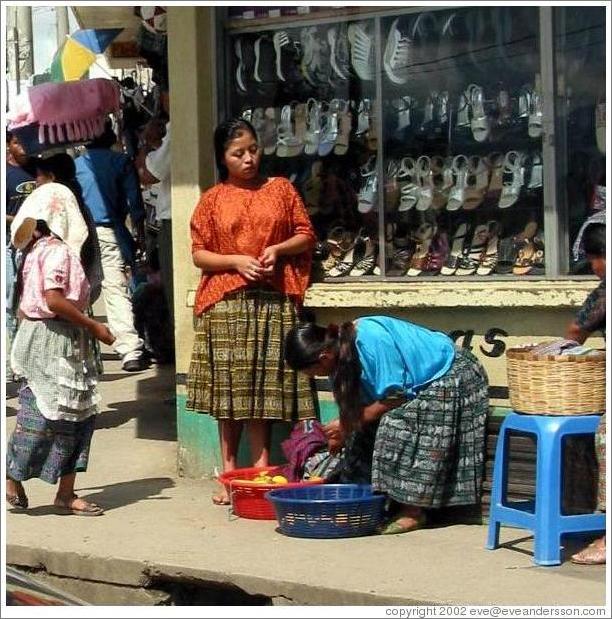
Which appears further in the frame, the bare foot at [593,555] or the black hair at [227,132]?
the black hair at [227,132]

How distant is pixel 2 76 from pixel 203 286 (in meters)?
1.74

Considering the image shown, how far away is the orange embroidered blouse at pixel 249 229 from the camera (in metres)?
7.27

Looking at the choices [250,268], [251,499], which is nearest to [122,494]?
[251,499]


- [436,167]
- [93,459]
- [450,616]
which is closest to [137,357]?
[93,459]

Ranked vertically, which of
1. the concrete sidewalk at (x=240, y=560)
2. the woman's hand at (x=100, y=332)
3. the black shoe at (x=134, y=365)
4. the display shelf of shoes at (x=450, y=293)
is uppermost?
the display shelf of shoes at (x=450, y=293)

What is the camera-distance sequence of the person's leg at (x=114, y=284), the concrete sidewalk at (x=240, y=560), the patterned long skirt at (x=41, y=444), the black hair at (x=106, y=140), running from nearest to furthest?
1. the concrete sidewalk at (x=240, y=560)
2. the patterned long skirt at (x=41, y=444)
3. the black hair at (x=106, y=140)
4. the person's leg at (x=114, y=284)

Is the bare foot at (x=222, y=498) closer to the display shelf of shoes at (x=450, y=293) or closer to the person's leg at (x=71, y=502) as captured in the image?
the person's leg at (x=71, y=502)

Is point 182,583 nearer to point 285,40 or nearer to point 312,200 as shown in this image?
point 312,200

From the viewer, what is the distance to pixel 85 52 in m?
10.6

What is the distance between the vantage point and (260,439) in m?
7.43

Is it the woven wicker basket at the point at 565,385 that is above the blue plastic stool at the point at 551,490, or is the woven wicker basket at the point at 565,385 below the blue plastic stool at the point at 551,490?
above

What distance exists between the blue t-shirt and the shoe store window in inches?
34.7

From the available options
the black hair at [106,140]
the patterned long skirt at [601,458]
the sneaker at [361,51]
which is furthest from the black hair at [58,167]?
the patterned long skirt at [601,458]

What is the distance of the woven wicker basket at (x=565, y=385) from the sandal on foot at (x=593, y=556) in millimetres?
554
